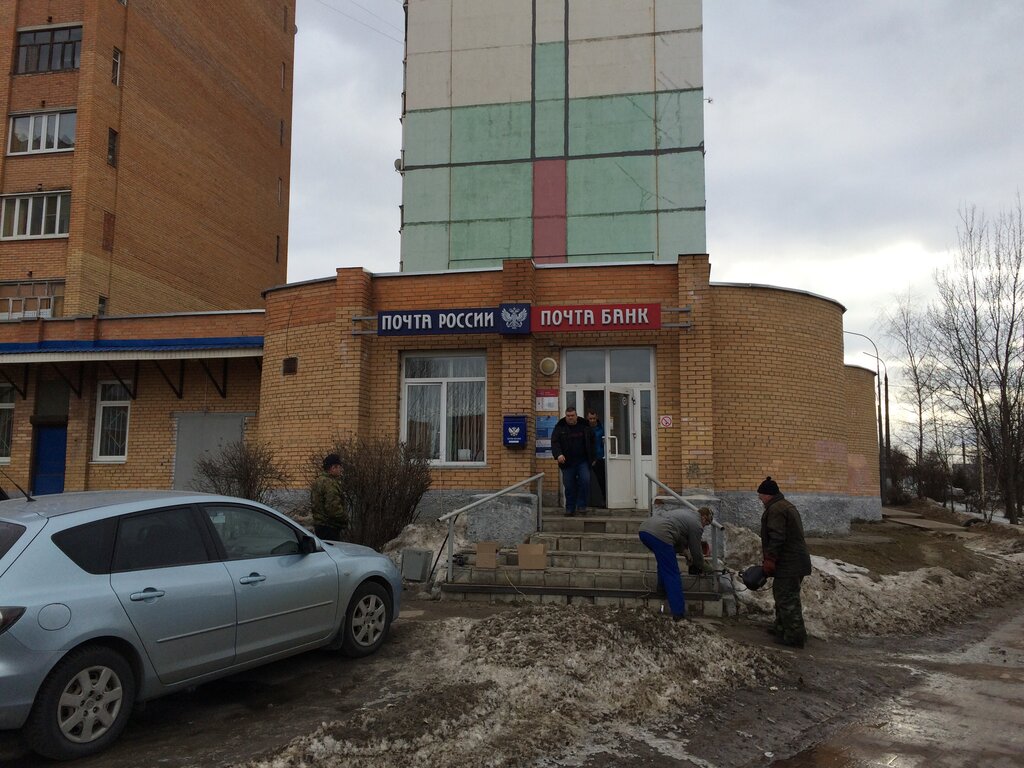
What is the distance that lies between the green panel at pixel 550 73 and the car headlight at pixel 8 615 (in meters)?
20.8

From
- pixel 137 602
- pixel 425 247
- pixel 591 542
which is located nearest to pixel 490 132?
pixel 425 247

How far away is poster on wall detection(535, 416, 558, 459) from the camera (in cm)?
1335

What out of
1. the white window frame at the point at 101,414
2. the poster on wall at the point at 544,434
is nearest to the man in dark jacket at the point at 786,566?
the poster on wall at the point at 544,434

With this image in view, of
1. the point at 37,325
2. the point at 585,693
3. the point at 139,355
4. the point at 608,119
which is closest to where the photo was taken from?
the point at 585,693

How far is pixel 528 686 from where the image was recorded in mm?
5730

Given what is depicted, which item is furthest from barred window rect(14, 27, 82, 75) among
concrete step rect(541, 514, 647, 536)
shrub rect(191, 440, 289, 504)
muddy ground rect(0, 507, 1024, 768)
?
muddy ground rect(0, 507, 1024, 768)

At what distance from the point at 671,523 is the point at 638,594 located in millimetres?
970

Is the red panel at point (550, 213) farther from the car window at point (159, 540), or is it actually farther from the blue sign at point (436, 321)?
the car window at point (159, 540)

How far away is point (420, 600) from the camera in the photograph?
942 centimetres

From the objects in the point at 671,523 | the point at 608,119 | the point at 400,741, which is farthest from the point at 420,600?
the point at 608,119

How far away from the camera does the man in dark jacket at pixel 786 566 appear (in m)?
7.95

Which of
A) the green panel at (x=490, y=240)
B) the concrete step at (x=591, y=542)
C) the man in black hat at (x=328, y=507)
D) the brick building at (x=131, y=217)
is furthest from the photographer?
the green panel at (x=490, y=240)

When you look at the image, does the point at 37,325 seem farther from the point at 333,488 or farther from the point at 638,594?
the point at 638,594

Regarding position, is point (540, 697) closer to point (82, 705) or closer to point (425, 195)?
point (82, 705)
